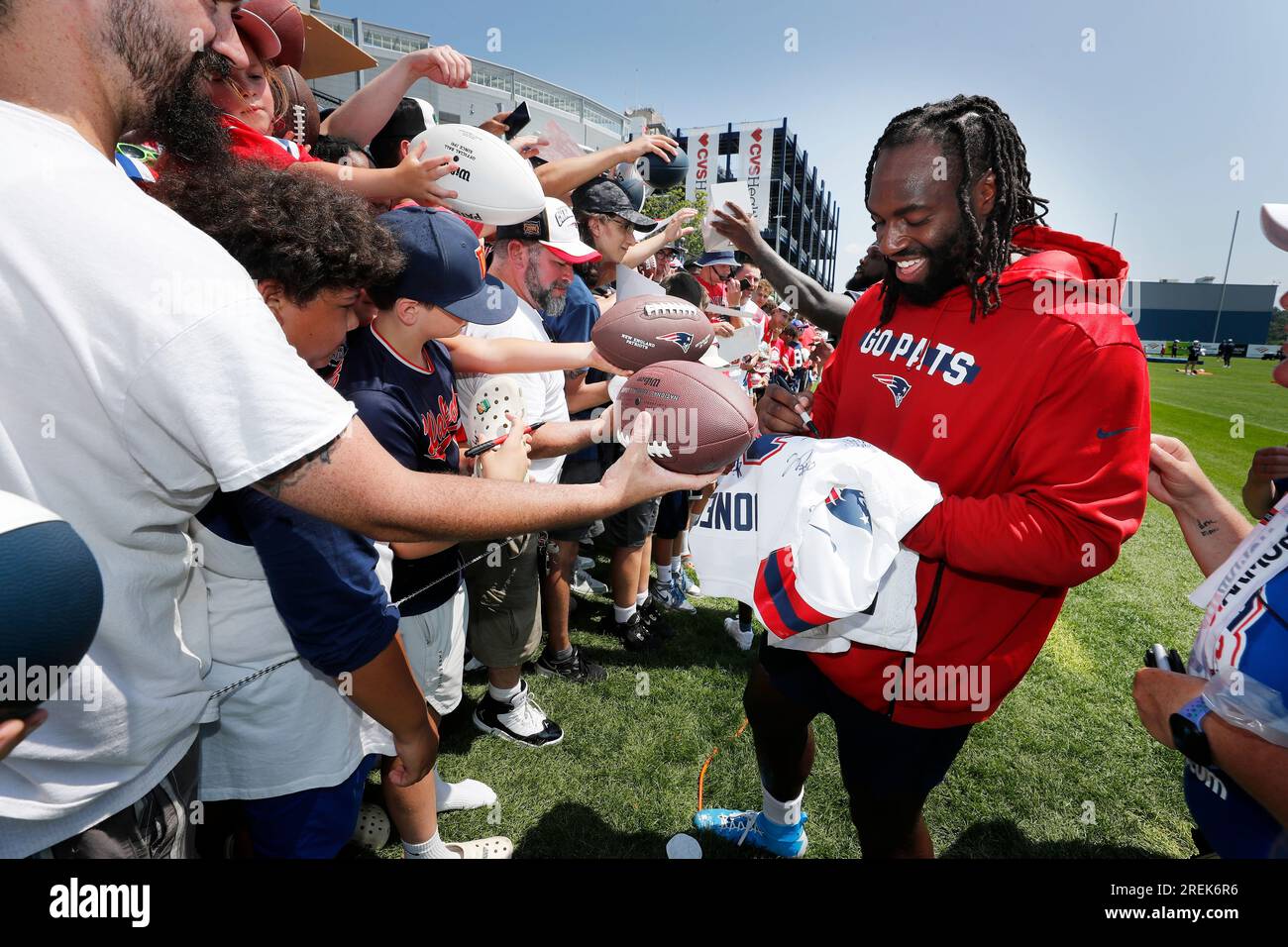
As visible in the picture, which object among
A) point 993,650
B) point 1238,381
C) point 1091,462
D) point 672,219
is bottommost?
point 1238,381

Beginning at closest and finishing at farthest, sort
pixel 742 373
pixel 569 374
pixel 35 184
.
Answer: pixel 35 184
pixel 569 374
pixel 742 373

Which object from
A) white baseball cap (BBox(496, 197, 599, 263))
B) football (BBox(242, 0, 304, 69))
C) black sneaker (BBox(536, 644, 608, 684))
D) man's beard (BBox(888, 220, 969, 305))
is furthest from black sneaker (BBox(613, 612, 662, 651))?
football (BBox(242, 0, 304, 69))

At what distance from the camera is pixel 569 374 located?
146 inches

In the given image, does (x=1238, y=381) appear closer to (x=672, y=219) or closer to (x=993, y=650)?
(x=672, y=219)

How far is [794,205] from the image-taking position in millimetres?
57344

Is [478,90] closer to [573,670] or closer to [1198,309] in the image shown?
[573,670]

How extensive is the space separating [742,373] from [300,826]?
4348mm

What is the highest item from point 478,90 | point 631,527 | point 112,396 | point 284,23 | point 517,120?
point 478,90

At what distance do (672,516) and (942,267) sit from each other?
3126 millimetres

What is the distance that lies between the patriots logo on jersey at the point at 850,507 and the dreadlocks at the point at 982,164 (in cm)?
57

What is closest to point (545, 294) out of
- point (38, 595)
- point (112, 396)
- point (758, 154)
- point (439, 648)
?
point (439, 648)
